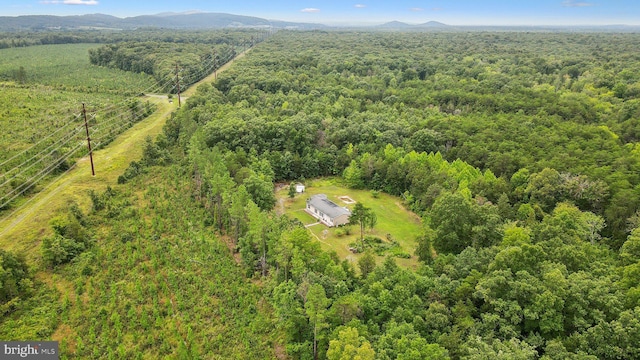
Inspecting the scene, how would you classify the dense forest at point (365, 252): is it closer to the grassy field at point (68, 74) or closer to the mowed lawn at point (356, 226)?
the mowed lawn at point (356, 226)

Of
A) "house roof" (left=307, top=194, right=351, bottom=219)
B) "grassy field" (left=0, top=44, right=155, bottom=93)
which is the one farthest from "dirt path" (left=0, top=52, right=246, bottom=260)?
"grassy field" (left=0, top=44, right=155, bottom=93)

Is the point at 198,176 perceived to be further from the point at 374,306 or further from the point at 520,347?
the point at 520,347

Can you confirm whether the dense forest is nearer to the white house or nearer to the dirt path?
the dirt path

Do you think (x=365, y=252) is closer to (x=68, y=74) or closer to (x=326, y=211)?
(x=326, y=211)

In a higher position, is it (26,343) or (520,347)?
(520,347)

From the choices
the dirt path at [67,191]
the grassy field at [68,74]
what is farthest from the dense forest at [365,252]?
the grassy field at [68,74]

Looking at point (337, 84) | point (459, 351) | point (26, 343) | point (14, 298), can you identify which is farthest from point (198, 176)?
point (337, 84)
